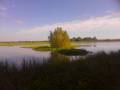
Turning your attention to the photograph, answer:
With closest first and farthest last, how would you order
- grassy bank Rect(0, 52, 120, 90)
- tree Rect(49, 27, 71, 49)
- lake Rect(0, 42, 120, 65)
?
grassy bank Rect(0, 52, 120, 90) < lake Rect(0, 42, 120, 65) < tree Rect(49, 27, 71, 49)

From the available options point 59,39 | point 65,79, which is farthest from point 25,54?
point 65,79

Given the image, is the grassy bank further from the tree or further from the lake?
the tree

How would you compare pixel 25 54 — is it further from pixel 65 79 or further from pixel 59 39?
pixel 65 79

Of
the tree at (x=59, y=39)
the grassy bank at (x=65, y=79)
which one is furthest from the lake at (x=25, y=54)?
the tree at (x=59, y=39)

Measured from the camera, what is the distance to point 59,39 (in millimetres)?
49875

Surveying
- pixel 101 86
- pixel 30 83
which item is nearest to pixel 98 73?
pixel 101 86

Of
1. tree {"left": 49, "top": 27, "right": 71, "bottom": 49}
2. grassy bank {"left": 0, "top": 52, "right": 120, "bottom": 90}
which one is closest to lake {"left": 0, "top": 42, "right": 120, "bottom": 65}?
grassy bank {"left": 0, "top": 52, "right": 120, "bottom": 90}

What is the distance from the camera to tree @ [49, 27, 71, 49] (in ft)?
161

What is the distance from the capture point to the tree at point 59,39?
49.1 m

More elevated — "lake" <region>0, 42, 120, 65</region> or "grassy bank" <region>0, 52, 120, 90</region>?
"grassy bank" <region>0, 52, 120, 90</region>

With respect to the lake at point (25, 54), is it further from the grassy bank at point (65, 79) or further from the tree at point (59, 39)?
the tree at point (59, 39)

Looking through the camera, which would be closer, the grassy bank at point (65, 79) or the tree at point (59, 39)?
the grassy bank at point (65, 79)

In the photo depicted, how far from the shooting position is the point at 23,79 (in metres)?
7.07

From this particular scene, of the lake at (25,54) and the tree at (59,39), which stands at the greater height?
the tree at (59,39)
